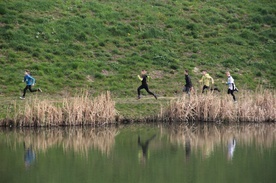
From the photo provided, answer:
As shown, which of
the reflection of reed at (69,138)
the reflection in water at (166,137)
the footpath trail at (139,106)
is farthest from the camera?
the footpath trail at (139,106)

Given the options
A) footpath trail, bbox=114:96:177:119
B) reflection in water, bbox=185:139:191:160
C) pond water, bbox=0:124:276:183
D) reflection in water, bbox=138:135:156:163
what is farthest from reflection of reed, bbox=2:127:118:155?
reflection in water, bbox=185:139:191:160

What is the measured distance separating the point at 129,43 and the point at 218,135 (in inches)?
743

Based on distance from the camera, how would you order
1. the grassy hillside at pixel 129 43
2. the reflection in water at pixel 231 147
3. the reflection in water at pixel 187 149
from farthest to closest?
the grassy hillside at pixel 129 43 < the reflection in water at pixel 187 149 < the reflection in water at pixel 231 147

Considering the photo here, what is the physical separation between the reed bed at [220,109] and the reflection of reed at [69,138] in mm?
3416

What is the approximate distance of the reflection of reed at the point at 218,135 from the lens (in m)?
30.4

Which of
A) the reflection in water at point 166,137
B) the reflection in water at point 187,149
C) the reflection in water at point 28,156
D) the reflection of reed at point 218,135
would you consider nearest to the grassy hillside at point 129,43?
the reflection in water at point 166,137

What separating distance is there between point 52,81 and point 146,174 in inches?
759

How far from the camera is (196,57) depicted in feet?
163

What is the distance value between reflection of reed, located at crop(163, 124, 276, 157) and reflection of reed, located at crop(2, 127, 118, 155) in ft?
9.57

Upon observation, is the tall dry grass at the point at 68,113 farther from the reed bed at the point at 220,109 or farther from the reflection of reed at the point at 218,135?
the reflection of reed at the point at 218,135

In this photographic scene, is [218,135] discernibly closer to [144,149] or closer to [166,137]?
[166,137]

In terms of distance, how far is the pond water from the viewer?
24.0 meters

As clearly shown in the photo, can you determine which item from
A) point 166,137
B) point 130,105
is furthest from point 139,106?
point 166,137

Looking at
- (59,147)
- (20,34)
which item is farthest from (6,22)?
(59,147)
